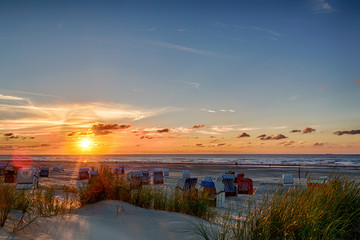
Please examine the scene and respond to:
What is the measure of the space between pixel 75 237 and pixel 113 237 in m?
0.58

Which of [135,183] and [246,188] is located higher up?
[135,183]

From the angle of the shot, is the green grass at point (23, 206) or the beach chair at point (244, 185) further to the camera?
the beach chair at point (244, 185)

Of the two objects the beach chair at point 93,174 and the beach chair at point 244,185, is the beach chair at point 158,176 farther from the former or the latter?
the beach chair at point 244,185

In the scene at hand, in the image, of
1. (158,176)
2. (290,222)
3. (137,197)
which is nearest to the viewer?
(290,222)

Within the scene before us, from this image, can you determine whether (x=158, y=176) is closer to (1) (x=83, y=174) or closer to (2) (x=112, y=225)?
(1) (x=83, y=174)

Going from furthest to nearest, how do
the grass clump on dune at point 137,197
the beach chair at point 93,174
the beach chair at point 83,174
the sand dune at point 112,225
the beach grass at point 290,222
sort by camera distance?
the beach chair at point 83,174, the beach chair at point 93,174, the grass clump on dune at point 137,197, the sand dune at point 112,225, the beach grass at point 290,222

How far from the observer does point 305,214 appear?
165 inches

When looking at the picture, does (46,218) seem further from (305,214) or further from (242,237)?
(305,214)

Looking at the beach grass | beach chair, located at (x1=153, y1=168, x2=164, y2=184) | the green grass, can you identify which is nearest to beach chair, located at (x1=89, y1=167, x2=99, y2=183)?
the green grass

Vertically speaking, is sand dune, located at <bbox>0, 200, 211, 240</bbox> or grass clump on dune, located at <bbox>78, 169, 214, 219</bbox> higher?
grass clump on dune, located at <bbox>78, 169, 214, 219</bbox>

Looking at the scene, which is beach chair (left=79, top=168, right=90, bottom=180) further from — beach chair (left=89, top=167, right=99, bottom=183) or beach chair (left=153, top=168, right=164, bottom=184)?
beach chair (left=153, top=168, right=164, bottom=184)

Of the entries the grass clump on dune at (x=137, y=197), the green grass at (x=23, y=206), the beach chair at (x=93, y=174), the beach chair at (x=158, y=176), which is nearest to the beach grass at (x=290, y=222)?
the grass clump on dune at (x=137, y=197)

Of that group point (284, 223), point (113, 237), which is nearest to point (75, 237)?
point (113, 237)

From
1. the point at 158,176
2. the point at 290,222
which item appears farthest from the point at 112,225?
the point at 158,176
